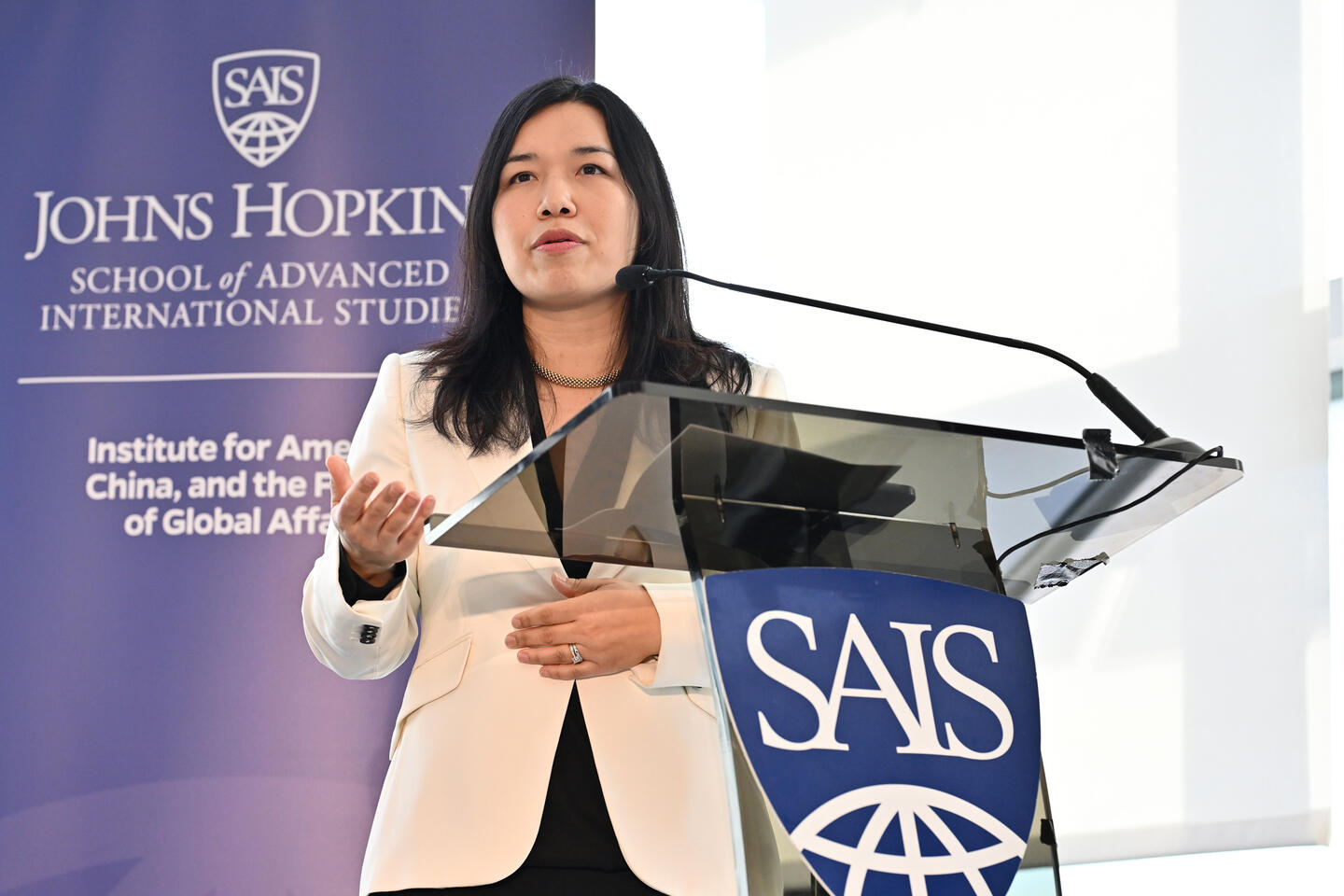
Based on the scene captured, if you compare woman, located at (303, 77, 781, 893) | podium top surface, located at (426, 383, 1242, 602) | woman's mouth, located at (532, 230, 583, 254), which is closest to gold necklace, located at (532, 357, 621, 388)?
woman, located at (303, 77, 781, 893)

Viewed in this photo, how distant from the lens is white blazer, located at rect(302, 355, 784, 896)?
111 cm

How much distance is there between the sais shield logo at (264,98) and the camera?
9.18ft

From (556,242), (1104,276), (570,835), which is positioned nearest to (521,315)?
(556,242)

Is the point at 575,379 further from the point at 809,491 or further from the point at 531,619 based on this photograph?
the point at 809,491

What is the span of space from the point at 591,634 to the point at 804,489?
0.34 m

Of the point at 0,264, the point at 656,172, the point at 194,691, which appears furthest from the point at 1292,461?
the point at 0,264

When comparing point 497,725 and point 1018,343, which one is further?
point 497,725

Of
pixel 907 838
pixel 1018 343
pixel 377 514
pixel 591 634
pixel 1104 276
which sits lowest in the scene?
pixel 907 838

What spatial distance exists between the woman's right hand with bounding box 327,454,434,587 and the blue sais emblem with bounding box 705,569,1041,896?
1.00 feet

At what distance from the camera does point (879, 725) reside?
0.76 m

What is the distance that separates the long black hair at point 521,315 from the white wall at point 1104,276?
988 mm

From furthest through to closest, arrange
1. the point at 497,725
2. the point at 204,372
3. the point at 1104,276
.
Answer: the point at 204,372, the point at 1104,276, the point at 497,725

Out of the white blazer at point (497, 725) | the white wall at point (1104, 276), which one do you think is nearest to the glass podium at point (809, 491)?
the white blazer at point (497, 725)

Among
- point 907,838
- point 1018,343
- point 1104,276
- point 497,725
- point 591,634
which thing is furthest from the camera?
point 1104,276
